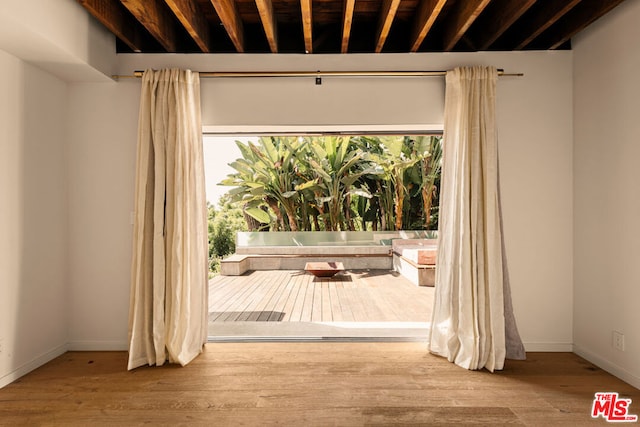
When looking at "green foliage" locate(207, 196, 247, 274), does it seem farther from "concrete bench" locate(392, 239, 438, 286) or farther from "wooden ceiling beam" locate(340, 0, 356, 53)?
"wooden ceiling beam" locate(340, 0, 356, 53)

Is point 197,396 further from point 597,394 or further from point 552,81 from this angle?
point 552,81

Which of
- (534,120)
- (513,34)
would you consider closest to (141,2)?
(513,34)

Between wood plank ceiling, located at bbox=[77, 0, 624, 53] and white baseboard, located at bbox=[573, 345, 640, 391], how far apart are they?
2370mm

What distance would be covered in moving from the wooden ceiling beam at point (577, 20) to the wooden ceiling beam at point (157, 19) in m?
2.99


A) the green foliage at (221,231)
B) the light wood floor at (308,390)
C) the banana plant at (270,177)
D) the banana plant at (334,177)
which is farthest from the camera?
the banana plant at (270,177)

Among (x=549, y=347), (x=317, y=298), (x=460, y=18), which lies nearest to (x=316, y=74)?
(x=460, y=18)

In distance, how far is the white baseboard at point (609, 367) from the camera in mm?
2715

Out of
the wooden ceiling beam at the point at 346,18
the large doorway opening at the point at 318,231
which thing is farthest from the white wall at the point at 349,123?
the large doorway opening at the point at 318,231

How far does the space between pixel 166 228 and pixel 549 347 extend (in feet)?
10.3

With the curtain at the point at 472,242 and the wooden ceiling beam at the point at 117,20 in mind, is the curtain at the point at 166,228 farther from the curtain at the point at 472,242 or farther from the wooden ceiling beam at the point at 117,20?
the curtain at the point at 472,242

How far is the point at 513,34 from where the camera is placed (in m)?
3.41

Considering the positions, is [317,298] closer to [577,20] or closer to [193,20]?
[193,20]

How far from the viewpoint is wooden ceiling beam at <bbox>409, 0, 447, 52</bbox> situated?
105 inches

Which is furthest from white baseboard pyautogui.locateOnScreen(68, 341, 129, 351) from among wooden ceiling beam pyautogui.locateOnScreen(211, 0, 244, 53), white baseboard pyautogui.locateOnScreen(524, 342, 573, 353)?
white baseboard pyautogui.locateOnScreen(524, 342, 573, 353)
